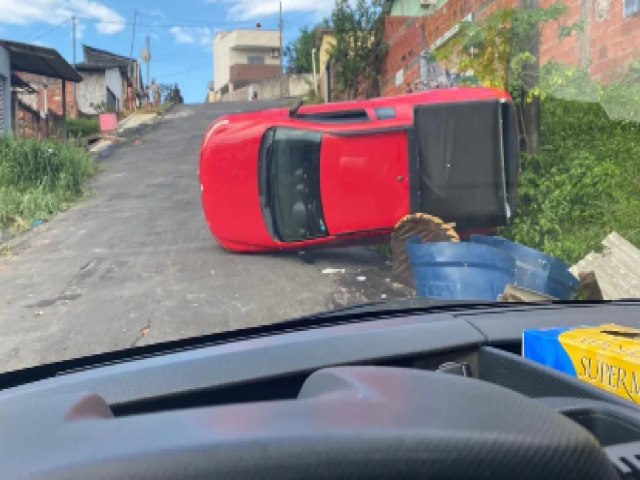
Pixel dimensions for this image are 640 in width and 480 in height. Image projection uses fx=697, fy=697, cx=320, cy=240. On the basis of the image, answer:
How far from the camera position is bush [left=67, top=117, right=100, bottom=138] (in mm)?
24561

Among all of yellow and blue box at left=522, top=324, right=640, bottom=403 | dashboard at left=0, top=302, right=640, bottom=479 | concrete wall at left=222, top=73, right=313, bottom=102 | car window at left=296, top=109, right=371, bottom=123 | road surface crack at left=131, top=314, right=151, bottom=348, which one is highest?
concrete wall at left=222, top=73, right=313, bottom=102

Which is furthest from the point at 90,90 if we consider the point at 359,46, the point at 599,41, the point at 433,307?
the point at 433,307

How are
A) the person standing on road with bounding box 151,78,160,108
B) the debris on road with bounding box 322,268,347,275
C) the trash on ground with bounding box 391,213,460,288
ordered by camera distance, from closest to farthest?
the trash on ground with bounding box 391,213,460,288, the debris on road with bounding box 322,268,347,275, the person standing on road with bounding box 151,78,160,108

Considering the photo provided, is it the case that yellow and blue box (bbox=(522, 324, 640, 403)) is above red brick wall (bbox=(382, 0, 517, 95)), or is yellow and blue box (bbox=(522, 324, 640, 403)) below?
below

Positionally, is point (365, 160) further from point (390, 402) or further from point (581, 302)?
point (390, 402)

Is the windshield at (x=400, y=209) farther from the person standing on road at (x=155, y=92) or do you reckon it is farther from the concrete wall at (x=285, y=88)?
the concrete wall at (x=285, y=88)

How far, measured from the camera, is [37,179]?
1320 centimetres

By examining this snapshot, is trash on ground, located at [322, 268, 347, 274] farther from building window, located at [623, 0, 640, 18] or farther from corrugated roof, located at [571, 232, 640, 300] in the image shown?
building window, located at [623, 0, 640, 18]

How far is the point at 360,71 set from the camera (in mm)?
19078

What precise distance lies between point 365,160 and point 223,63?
5821cm

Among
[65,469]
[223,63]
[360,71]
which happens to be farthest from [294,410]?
[223,63]

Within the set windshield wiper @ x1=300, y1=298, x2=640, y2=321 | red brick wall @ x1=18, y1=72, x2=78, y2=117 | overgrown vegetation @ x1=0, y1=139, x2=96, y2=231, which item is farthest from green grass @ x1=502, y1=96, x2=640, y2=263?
red brick wall @ x1=18, y1=72, x2=78, y2=117

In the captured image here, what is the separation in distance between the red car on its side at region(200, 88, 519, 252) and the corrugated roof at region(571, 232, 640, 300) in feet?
5.61

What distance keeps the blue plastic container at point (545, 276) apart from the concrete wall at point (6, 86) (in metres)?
16.1
